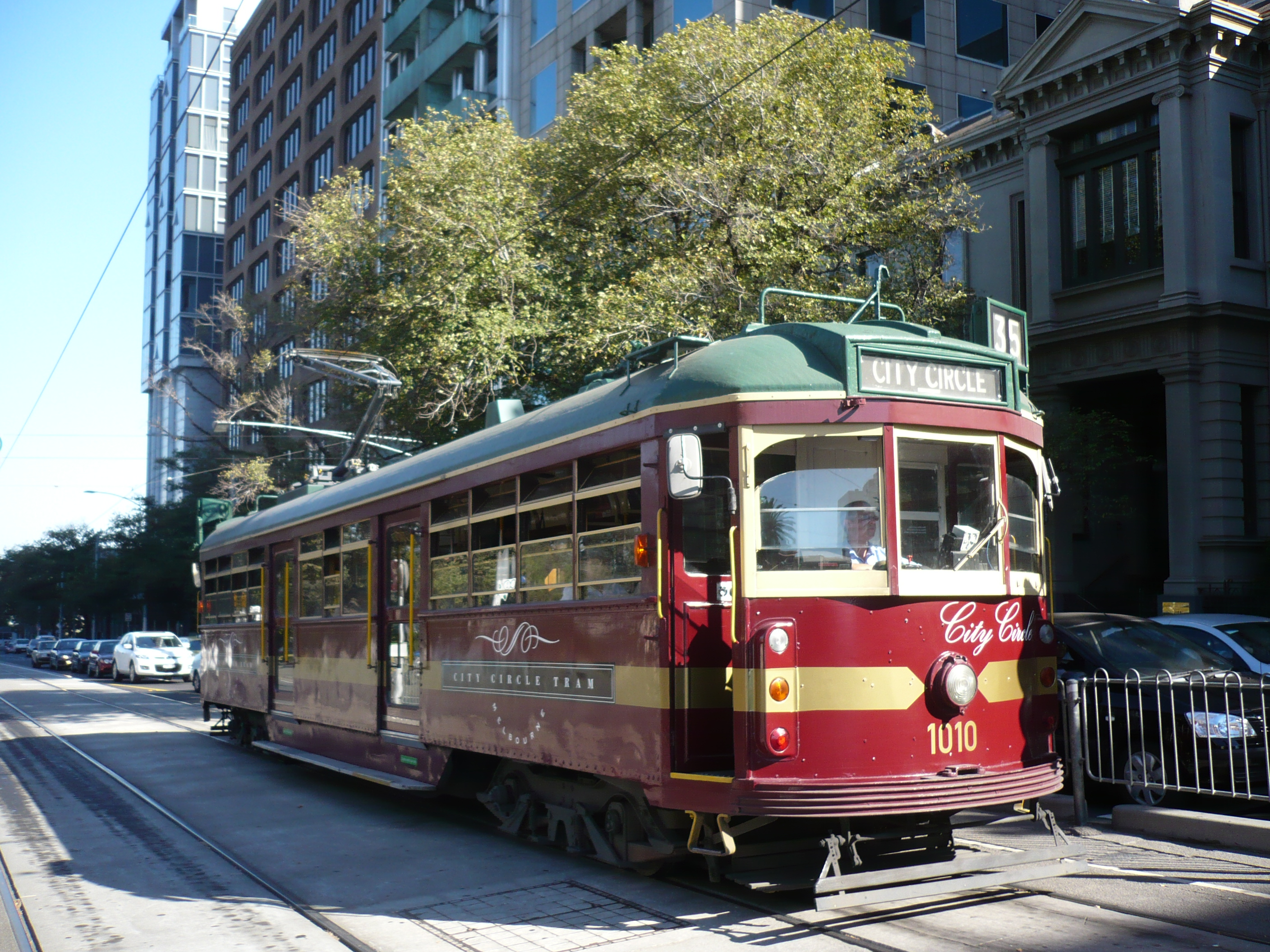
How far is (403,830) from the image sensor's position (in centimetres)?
993

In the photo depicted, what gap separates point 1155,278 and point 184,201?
84098mm

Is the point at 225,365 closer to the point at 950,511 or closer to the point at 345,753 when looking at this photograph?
the point at 345,753

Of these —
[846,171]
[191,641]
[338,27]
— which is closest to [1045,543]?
[846,171]

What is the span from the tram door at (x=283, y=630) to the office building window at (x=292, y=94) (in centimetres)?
5175

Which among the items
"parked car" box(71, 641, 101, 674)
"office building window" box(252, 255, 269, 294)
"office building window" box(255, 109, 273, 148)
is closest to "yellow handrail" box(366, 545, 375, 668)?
"parked car" box(71, 641, 101, 674)

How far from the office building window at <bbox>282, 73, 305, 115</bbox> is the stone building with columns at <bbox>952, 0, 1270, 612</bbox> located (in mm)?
46678

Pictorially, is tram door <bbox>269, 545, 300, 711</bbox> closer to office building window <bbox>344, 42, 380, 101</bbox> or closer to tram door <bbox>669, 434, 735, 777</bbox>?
tram door <bbox>669, 434, 735, 777</bbox>

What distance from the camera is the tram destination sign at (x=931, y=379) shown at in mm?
6691

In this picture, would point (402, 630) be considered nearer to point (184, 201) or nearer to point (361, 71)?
point (361, 71)

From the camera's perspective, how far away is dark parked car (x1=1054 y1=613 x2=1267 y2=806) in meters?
8.86

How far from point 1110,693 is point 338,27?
176 ft

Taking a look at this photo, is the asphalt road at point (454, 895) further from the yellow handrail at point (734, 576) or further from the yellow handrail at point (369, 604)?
the yellow handrail at point (734, 576)

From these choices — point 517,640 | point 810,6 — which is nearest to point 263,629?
point 517,640

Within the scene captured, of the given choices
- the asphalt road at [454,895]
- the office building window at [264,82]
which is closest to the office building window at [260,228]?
the office building window at [264,82]
